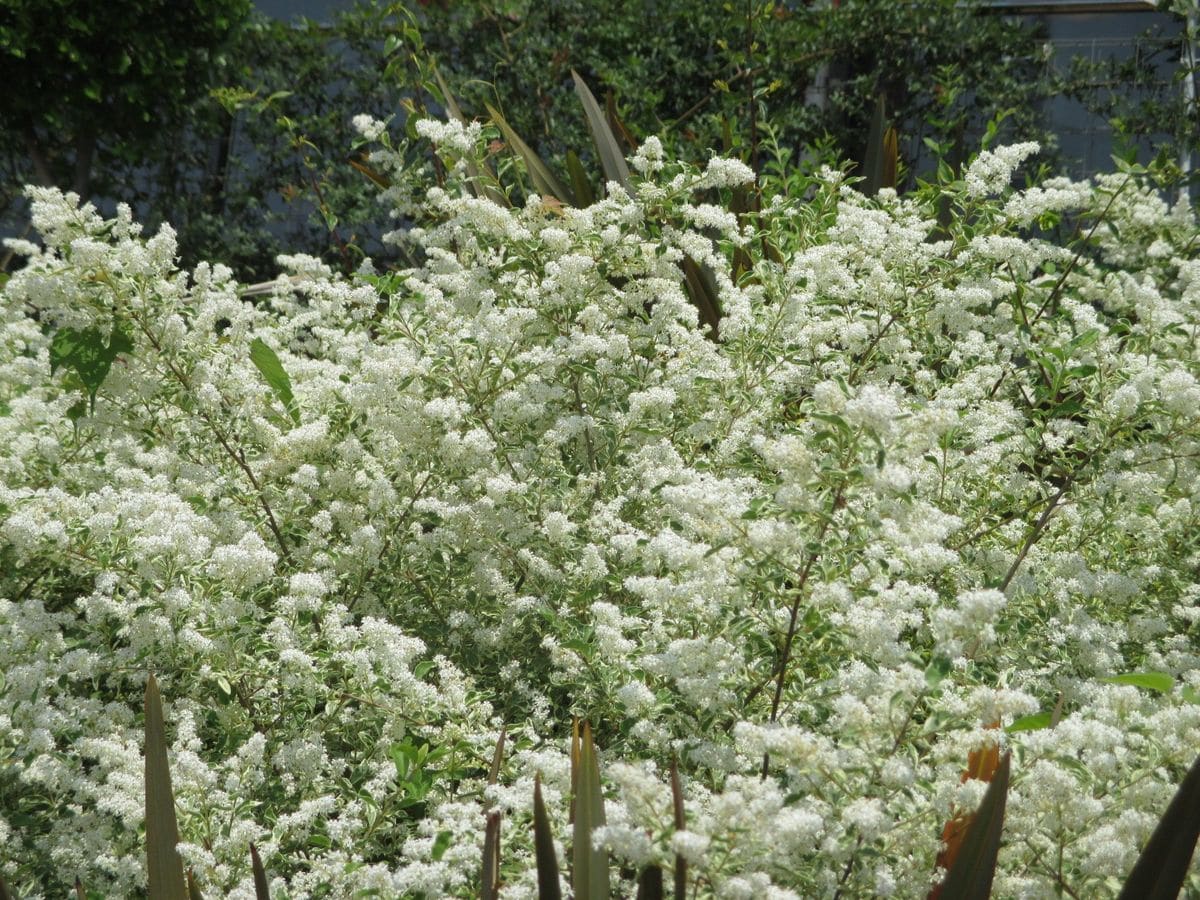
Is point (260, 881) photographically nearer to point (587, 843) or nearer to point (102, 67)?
point (587, 843)

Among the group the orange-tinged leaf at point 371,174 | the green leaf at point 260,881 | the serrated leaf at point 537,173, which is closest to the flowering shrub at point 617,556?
the green leaf at point 260,881

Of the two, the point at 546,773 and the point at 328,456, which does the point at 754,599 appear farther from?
the point at 328,456

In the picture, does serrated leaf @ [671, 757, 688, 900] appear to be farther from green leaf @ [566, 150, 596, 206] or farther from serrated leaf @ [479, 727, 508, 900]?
green leaf @ [566, 150, 596, 206]

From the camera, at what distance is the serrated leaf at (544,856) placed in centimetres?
171

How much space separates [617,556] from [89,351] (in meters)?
1.29

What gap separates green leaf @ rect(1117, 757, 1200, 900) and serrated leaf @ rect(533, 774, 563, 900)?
30.4 inches

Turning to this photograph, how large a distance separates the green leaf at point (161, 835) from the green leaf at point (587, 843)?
64 cm

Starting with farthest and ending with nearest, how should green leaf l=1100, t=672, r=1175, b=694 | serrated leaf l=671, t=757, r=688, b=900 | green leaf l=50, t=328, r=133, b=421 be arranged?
1. green leaf l=50, t=328, r=133, b=421
2. green leaf l=1100, t=672, r=1175, b=694
3. serrated leaf l=671, t=757, r=688, b=900

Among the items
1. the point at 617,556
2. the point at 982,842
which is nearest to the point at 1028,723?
the point at 982,842

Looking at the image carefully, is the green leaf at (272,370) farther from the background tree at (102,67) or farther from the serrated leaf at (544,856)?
the background tree at (102,67)

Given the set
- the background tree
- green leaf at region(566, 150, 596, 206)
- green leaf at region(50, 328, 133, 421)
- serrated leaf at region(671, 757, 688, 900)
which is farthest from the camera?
the background tree

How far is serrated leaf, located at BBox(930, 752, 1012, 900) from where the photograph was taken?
1646 millimetres

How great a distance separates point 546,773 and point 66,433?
2096 millimetres

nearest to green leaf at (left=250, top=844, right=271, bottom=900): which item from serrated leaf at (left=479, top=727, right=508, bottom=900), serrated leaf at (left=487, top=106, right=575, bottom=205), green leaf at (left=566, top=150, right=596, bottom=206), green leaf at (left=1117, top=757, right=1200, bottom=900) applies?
serrated leaf at (left=479, top=727, right=508, bottom=900)
